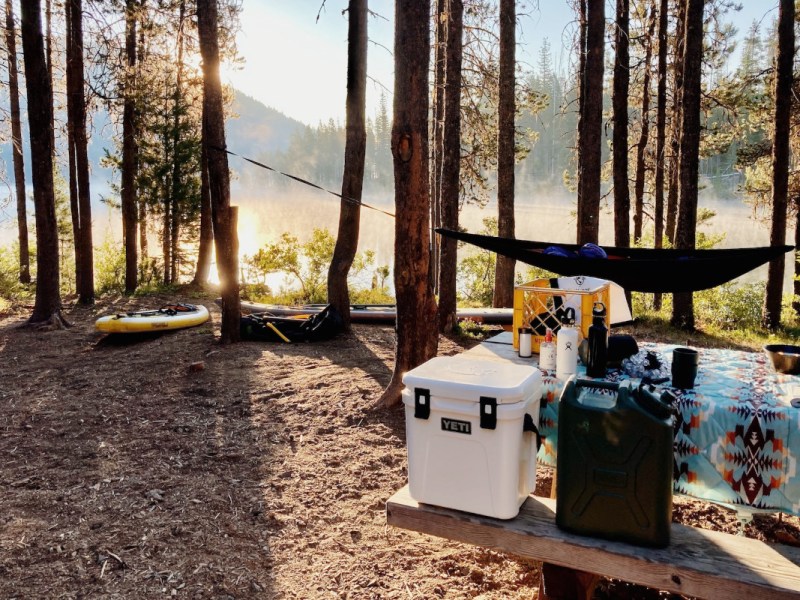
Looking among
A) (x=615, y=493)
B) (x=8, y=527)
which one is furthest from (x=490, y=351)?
(x=8, y=527)

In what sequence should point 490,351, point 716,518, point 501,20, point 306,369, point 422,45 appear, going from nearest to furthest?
1. point 490,351
2. point 716,518
3. point 422,45
4. point 306,369
5. point 501,20

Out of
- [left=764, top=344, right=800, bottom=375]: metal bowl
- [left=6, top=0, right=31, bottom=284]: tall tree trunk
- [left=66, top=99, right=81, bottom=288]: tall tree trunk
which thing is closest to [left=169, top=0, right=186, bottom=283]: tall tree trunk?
[left=66, top=99, right=81, bottom=288]: tall tree trunk

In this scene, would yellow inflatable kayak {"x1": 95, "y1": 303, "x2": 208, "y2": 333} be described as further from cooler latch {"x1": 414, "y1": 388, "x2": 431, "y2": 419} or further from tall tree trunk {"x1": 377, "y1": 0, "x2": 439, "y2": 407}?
cooler latch {"x1": 414, "y1": 388, "x2": 431, "y2": 419}

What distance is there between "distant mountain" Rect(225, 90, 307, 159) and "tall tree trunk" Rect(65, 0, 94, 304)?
102 metres

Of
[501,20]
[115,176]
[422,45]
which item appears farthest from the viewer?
[115,176]

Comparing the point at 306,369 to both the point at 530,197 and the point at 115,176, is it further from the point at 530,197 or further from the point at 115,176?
the point at 530,197

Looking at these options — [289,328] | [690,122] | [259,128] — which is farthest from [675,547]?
[259,128]

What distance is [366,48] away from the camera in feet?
20.7

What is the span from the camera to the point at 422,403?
1646 millimetres

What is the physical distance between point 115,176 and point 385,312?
7.55 m

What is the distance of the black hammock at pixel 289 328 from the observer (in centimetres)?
596

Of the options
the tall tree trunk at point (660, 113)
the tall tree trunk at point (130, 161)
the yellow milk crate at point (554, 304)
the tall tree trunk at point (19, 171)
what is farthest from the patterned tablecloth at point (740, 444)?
the tall tree trunk at point (19, 171)

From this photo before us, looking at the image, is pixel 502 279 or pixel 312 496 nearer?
pixel 312 496

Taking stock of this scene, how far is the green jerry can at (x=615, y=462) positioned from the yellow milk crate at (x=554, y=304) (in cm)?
66
